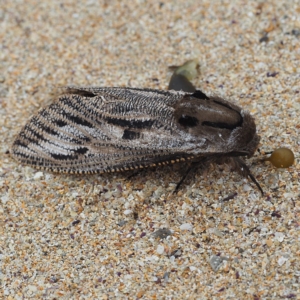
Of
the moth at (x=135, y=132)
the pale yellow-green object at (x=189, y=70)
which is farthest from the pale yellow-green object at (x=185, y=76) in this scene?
the moth at (x=135, y=132)

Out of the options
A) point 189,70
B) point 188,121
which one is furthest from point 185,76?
point 188,121

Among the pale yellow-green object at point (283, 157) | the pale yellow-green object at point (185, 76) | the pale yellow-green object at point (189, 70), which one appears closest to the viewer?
the pale yellow-green object at point (283, 157)

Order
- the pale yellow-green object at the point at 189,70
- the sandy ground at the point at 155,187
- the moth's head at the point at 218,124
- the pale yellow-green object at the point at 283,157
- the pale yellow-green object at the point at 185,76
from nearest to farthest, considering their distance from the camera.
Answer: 1. the sandy ground at the point at 155,187
2. the moth's head at the point at 218,124
3. the pale yellow-green object at the point at 283,157
4. the pale yellow-green object at the point at 185,76
5. the pale yellow-green object at the point at 189,70

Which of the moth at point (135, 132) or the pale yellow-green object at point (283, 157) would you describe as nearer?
the moth at point (135, 132)

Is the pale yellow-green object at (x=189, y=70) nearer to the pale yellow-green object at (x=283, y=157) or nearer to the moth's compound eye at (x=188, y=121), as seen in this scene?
the moth's compound eye at (x=188, y=121)

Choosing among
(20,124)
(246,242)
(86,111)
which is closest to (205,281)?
(246,242)

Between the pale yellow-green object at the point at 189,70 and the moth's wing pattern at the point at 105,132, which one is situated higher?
the pale yellow-green object at the point at 189,70

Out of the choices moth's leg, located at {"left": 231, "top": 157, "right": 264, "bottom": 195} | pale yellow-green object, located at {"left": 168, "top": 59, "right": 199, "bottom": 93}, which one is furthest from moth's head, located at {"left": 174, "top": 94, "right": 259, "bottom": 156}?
pale yellow-green object, located at {"left": 168, "top": 59, "right": 199, "bottom": 93}
